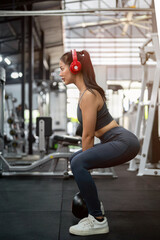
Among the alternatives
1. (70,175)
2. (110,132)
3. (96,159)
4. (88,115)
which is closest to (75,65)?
(88,115)

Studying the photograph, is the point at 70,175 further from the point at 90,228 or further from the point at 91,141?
the point at 91,141

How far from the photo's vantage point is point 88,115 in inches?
61.9

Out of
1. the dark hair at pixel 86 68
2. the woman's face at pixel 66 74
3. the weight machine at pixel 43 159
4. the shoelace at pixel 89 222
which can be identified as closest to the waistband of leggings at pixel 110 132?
the dark hair at pixel 86 68

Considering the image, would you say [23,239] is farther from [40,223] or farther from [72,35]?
[72,35]

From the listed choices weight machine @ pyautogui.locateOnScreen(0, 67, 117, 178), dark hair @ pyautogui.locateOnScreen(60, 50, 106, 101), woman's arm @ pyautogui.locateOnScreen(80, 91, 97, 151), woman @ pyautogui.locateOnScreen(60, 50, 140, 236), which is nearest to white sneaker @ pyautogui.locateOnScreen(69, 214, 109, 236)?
woman @ pyautogui.locateOnScreen(60, 50, 140, 236)

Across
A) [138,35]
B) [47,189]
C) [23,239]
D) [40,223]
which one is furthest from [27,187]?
[138,35]

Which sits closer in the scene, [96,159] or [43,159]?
[96,159]

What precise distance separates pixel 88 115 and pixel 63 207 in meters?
1.06

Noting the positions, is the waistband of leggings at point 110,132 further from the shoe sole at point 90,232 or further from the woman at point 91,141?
the shoe sole at point 90,232

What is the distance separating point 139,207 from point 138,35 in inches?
580

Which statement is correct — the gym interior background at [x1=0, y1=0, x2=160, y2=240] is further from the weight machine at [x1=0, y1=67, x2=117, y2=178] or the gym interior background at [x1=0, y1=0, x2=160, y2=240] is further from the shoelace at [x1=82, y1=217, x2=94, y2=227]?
the shoelace at [x1=82, y1=217, x2=94, y2=227]

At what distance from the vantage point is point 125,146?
63.8 inches

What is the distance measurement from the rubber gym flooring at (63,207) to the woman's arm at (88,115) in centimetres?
60

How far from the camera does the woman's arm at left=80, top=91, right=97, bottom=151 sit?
157 cm
